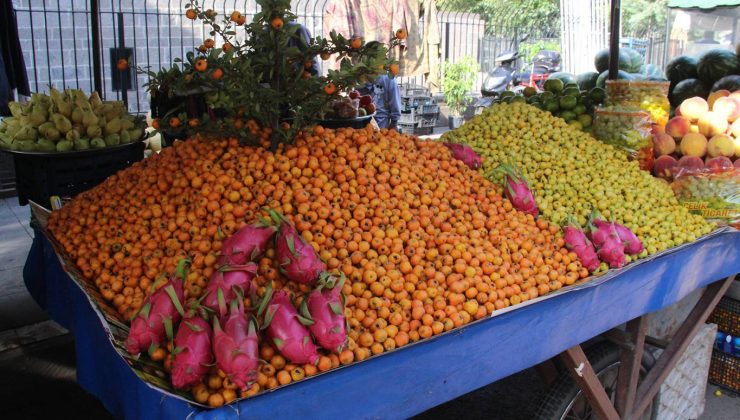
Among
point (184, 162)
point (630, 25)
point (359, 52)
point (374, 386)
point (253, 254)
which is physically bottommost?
point (374, 386)

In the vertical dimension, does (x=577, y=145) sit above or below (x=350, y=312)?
above

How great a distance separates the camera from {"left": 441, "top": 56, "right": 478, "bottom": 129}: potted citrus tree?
41.7ft

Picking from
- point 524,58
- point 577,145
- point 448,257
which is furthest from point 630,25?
point 448,257

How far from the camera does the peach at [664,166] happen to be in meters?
3.17

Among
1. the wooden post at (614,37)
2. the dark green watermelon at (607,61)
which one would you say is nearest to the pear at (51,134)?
the wooden post at (614,37)

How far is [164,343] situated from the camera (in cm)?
158

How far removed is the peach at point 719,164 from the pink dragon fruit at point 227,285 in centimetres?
253

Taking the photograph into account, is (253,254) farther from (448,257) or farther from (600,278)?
(600,278)

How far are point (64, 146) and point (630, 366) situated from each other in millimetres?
3101

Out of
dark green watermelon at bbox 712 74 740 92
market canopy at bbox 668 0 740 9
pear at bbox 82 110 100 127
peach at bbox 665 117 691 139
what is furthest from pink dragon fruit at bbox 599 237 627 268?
market canopy at bbox 668 0 740 9

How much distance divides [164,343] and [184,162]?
3.10 ft

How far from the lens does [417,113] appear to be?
36.6 feet

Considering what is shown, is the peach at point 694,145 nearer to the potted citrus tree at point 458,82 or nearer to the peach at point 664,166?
the peach at point 664,166

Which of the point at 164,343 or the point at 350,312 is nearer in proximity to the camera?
the point at 164,343
